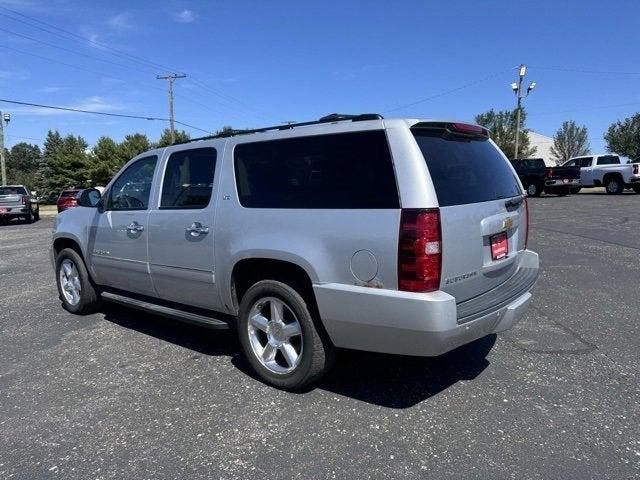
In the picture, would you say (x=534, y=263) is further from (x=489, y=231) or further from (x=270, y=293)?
(x=270, y=293)

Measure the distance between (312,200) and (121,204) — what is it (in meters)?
2.63

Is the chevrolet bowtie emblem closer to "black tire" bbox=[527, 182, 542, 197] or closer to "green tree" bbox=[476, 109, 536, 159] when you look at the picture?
"black tire" bbox=[527, 182, 542, 197]

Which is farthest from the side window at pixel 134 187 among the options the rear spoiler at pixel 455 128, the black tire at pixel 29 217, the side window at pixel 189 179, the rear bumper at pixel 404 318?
the black tire at pixel 29 217

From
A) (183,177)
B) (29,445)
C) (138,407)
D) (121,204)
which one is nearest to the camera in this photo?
(29,445)

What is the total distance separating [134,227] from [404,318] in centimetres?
299

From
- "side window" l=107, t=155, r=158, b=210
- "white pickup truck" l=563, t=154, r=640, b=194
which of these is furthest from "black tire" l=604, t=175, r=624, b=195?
"side window" l=107, t=155, r=158, b=210

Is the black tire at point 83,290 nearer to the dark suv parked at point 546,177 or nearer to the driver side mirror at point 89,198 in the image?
the driver side mirror at point 89,198

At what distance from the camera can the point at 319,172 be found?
360 centimetres

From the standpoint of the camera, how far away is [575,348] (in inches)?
179

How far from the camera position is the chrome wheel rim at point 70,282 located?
236 inches

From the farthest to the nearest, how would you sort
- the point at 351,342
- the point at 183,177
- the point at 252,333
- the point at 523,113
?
the point at 523,113 → the point at 183,177 → the point at 252,333 → the point at 351,342

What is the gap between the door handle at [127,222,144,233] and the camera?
485 cm

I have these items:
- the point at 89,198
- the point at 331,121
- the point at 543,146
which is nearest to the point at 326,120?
the point at 331,121

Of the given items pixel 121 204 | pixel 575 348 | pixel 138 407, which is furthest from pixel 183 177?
pixel 575 348
